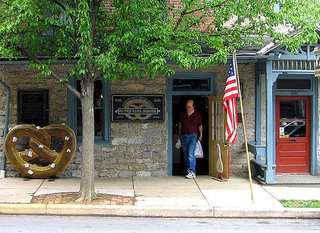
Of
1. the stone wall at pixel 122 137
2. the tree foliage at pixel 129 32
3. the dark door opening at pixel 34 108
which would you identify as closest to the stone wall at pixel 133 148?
the stone wall at pixel 122 137

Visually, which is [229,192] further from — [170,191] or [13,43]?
[13,43]

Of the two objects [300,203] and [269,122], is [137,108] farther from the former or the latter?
[300,203]

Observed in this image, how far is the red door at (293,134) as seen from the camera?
1191 cm

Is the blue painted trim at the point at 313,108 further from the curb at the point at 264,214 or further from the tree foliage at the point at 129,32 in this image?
the curb at the point at 264,214

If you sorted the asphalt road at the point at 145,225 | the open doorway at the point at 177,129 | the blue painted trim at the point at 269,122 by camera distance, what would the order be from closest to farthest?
the asphalt road at the point at 145,225 → the blue painted trim at the point at 269,122 → the open doorway at the point at 177,129

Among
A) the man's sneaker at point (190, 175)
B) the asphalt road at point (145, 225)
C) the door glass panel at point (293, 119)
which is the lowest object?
the asphalt road at point (145, 225)

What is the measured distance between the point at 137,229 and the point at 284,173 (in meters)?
5.90

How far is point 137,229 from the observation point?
7.20 metres

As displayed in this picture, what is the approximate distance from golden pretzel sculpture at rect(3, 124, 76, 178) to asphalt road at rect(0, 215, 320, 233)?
9.03 feet

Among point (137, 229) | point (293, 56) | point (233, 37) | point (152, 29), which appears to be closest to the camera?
point (137, 229)

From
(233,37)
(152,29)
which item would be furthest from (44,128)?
(233,37)

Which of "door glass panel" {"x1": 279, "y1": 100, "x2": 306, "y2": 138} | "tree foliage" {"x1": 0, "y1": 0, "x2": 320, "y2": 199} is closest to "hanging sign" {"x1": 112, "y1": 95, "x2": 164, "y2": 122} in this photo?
"tree foliage" {"x1": 0, "y1": 0, "x2": 320, "y2": 199}

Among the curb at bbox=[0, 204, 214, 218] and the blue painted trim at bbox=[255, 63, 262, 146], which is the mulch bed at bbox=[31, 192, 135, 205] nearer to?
the curb at bbox=[0, 204, 214, 218]

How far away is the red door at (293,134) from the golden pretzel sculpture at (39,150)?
5.28m
